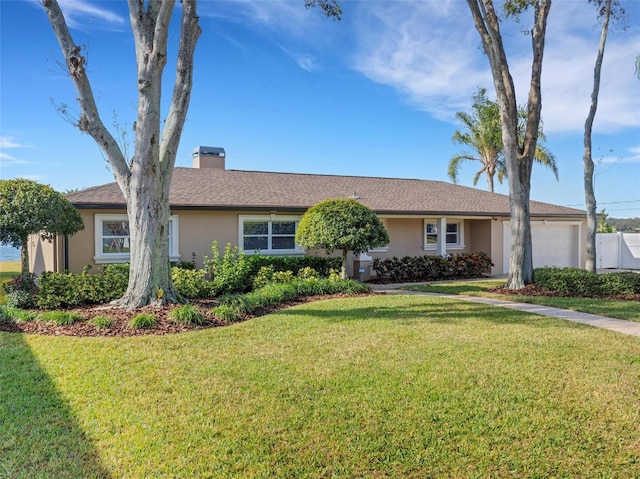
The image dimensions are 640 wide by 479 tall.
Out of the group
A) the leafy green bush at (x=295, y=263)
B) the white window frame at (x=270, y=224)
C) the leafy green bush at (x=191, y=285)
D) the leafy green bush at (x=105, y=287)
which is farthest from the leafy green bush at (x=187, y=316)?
the white window frame at (x=270, y=224)

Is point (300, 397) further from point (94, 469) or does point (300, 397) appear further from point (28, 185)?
point (28, 185)

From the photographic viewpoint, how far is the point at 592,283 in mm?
11477

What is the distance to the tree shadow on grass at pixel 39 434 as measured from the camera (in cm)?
324

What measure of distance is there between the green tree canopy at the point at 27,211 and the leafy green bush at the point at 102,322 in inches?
140

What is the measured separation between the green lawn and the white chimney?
12.2 m

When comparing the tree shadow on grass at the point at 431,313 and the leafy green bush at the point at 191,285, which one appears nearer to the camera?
the tree shadow on grass at the point at 431,313

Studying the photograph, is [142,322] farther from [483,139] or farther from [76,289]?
[483,139]

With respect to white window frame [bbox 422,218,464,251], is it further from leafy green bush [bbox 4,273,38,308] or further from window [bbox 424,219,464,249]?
leafy green bush [bbox 4,273,38,308]

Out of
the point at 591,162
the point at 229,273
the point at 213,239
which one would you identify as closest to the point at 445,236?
the point at 591,162

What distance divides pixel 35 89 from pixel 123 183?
16.8ft

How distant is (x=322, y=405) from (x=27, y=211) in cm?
851

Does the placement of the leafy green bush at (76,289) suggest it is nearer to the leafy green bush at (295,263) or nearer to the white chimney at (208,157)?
the leafy green bush at (295,263)

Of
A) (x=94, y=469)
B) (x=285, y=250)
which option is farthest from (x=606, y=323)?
(x=285, y=250)

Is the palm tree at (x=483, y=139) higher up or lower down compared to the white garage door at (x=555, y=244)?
higher up
